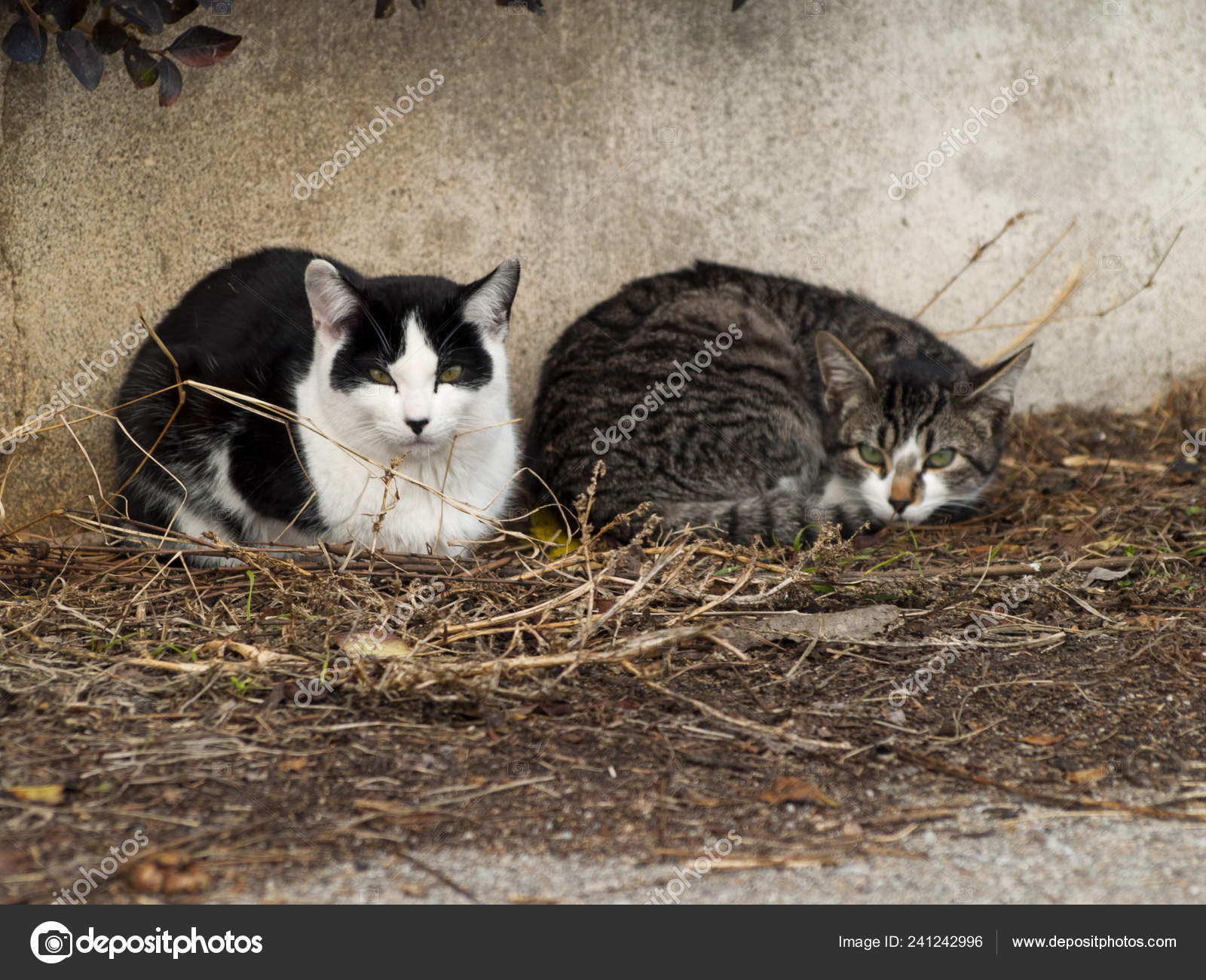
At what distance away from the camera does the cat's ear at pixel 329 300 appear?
273 cm

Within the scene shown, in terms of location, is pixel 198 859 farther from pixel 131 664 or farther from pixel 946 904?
pixel 946 904

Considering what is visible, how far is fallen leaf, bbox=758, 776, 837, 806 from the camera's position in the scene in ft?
6.42

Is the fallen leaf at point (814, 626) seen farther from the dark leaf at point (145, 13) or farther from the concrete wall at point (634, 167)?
the dark leaf at point (145, 13)

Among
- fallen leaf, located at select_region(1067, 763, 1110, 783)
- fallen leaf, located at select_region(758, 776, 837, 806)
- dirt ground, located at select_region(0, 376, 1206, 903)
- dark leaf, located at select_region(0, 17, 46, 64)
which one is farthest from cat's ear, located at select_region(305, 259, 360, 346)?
Answer: fallen leaf, located at select_region(1067, 763, 1110, 783)

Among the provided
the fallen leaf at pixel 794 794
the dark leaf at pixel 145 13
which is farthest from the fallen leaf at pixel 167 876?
the dark leaf at pixel 145 13

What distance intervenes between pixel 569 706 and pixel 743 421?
68.4 inches

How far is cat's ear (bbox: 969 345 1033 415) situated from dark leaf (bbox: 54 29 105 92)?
119 inches

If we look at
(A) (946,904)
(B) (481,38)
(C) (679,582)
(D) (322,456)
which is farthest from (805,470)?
(A) (946,904)

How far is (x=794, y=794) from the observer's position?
6.47 feet

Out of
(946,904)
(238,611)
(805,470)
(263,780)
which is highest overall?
(805,470)

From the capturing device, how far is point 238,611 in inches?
107

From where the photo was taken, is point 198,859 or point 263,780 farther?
point 263,780

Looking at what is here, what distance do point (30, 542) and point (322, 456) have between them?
0.99 meters
